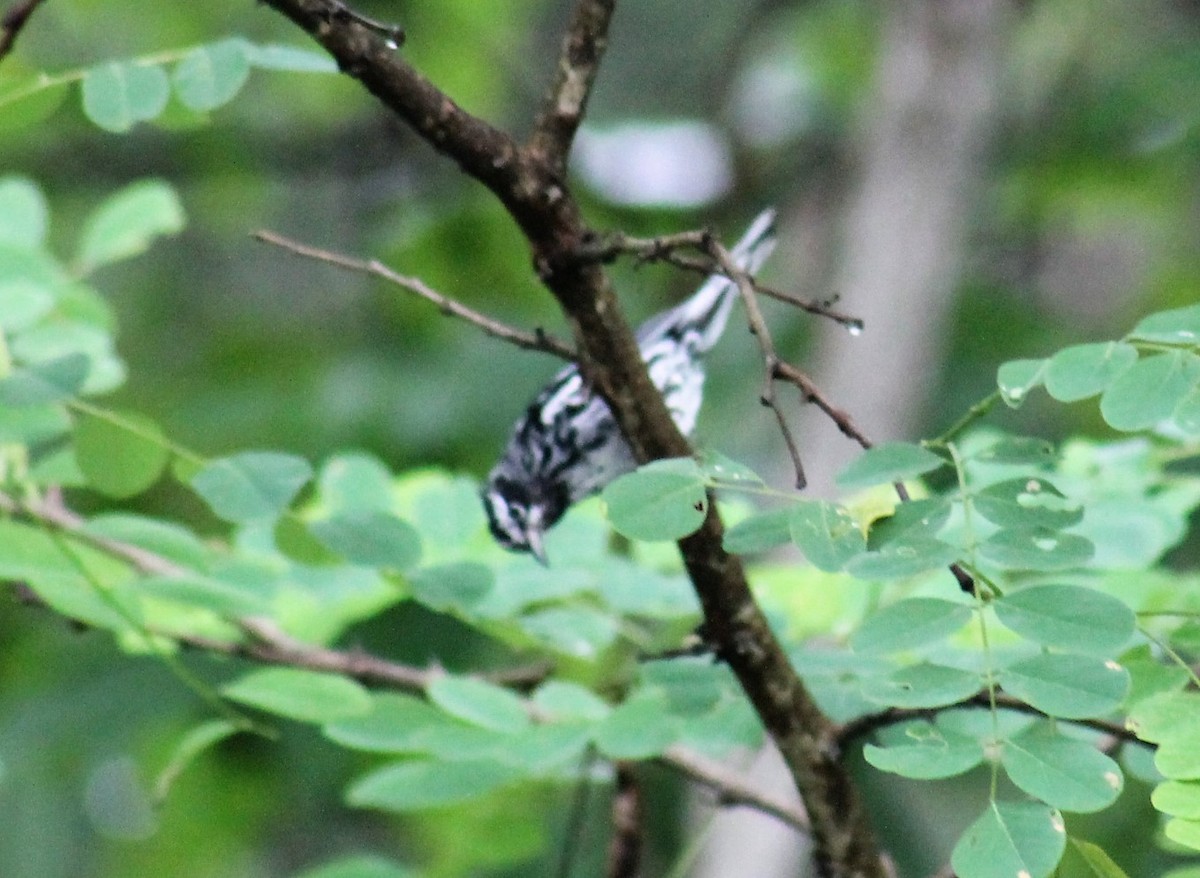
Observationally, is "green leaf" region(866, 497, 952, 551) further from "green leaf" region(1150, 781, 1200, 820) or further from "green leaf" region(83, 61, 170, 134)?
"green leaf" region(83, 61, 170, 134)

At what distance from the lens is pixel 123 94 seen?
1468 mm

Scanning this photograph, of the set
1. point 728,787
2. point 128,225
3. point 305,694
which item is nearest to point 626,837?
point 728,787

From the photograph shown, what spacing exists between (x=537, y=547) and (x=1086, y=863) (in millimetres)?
→ 1012

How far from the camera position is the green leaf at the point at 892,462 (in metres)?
1.13

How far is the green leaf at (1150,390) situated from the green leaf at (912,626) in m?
0.19

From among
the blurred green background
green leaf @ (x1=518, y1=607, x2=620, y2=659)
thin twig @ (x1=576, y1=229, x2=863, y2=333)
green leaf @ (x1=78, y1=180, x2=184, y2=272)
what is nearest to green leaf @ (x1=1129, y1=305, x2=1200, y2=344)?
thin twig @ (x1=576, y1=229, x2=863, y2=333)

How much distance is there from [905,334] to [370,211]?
2.50m

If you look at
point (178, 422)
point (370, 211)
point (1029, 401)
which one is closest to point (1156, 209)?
point (1029, 401)

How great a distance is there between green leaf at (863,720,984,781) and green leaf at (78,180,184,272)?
1.51 metres

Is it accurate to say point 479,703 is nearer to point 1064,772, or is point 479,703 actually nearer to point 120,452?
point 120,452

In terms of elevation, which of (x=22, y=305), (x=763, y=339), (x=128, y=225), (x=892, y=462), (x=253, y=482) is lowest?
(x=892, y=462)

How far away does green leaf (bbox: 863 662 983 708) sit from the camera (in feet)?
3.49

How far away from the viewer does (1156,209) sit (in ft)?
15.5

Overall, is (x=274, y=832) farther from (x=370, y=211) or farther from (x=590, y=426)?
(x=590, y=426)
